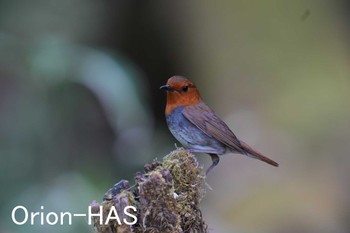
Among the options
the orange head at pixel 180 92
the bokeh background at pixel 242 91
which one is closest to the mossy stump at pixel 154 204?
the orange head at pixel 180 92

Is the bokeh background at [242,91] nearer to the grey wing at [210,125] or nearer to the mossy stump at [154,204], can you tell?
the grey wing at [210,125]

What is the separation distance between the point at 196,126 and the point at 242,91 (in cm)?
329

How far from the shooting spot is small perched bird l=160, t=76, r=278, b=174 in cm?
417

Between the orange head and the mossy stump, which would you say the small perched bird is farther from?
the mossy stump

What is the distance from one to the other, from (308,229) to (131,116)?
362 cm

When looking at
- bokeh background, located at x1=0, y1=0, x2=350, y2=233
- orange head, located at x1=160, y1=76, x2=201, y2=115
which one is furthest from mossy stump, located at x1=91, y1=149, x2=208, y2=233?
bokeh background, located at x1=0, y1=0, x2=350, y2=233

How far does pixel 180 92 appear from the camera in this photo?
417 centimetres

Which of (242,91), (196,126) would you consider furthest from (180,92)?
(242,91)

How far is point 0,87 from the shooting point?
5.06 meters

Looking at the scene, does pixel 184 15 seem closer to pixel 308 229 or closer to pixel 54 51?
pixel 308 229

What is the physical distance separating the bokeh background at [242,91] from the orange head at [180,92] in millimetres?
369

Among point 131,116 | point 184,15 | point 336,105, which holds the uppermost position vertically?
point 184,15

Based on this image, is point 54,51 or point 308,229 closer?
point 54,51

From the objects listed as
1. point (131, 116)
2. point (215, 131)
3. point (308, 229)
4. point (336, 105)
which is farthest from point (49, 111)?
point (336, 105)
